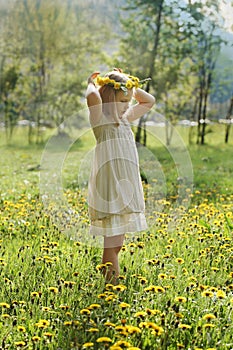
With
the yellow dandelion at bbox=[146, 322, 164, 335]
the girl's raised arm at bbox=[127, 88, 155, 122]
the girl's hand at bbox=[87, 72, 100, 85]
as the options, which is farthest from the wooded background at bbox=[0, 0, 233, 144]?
the yellow dandelion at bbox=[146, 322, 164, 335]

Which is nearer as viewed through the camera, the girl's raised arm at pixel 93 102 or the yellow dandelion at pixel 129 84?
the girl's raised arm at pixel 93 102

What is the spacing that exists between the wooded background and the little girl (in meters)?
9.05

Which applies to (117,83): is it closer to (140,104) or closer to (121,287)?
(140,104)

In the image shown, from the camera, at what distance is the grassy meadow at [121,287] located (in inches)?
102

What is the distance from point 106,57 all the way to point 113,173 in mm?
11109

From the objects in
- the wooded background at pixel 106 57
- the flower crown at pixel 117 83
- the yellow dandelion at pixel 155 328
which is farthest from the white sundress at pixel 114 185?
the wooded background at pixel 106 57

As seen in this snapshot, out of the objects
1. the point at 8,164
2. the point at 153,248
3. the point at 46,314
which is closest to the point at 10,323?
the point at 46,314

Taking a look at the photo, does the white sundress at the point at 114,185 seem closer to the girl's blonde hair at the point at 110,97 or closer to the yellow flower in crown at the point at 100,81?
the girl's blonde hair at the point at 110,97

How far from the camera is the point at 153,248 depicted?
4.20m

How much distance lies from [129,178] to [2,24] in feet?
46.0

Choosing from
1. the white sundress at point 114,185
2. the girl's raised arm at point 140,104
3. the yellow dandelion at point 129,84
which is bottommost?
the white sundress at point 114,185

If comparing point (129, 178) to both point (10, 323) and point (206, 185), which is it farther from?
point (206, 185)

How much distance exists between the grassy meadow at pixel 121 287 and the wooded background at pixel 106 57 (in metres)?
7.90

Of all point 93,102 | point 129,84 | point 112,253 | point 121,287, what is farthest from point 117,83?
point 121,287
